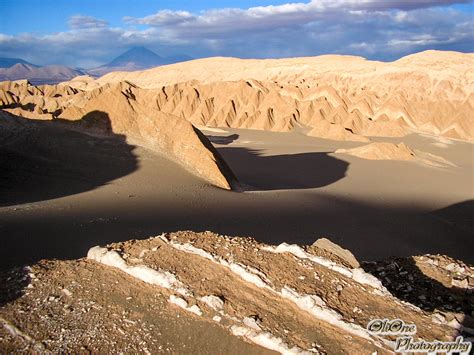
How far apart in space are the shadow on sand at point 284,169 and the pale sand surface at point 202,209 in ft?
0.79

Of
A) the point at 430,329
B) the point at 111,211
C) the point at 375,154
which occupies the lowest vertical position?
the point at 375,154

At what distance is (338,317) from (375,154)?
87.5ft

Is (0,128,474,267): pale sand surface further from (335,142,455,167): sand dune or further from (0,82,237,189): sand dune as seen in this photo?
(335,142,455,167): sand dune

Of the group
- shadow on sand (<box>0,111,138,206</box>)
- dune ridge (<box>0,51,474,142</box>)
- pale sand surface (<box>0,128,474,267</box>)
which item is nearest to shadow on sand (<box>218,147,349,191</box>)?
pale sand surface (<box>0,128,474,267</box>)

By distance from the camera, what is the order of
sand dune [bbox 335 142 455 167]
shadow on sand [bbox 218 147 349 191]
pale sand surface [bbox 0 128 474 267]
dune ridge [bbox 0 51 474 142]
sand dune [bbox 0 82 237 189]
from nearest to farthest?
1. pale sand surface [bbox 0 128 474 267]
2. sand dune [bbox 0 82 237 189]
3. shadow on sand [bbox 218 147 349 191]
4. sand dune [bbox 335 142 455 167]
5. dune ridge [bbox 0 51 474 142]

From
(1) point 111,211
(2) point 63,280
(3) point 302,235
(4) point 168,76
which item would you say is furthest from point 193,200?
(4) point 168,76

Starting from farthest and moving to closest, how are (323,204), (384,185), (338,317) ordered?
(384,185) → (323,204) → (338,317)

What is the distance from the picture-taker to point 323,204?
15023 mm

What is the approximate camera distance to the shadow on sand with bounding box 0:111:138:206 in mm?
13117

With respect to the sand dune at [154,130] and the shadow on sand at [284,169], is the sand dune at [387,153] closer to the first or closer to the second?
the shadow on sand at [284,169]

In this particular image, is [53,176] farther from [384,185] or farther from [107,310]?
[384,185]

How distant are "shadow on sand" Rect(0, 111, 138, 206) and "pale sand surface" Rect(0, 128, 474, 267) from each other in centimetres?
7

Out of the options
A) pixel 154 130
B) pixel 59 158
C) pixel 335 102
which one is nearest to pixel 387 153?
pixel 154 130

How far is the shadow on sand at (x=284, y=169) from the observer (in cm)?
2077
